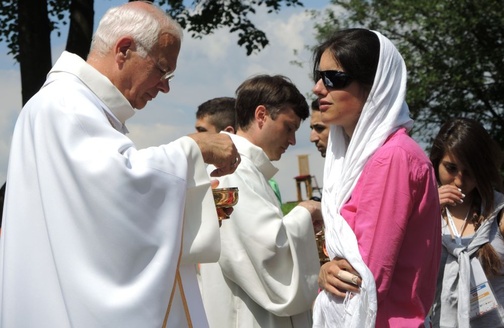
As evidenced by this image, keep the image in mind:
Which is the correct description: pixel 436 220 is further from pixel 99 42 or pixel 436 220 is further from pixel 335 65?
pixel 99 42

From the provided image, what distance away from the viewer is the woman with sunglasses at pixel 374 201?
3.46 meters

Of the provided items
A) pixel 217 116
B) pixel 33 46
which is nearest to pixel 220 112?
pixel 217 116

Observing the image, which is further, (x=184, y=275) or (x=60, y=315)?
(x=184, y=275)

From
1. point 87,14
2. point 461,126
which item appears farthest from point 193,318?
point 87,14

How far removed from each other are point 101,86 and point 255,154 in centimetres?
164

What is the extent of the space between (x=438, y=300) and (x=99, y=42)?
2280mm

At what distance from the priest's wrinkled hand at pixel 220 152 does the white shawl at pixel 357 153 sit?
1.34 feet

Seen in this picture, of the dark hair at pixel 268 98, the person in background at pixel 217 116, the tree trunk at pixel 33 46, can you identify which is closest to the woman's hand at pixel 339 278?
the dark hair at pixel 268 98

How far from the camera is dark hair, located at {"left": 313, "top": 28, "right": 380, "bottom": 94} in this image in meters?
3.73

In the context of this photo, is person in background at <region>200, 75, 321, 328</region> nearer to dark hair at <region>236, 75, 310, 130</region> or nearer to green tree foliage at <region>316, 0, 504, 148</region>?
dark hair at <region>236, 75, 310, 130</region>

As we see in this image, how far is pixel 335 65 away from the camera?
376 cm

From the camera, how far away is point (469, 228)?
16.5 feet

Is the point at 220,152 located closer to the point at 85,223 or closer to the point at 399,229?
the point at 85,223

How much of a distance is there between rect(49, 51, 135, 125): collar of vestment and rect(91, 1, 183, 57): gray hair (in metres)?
0.11
